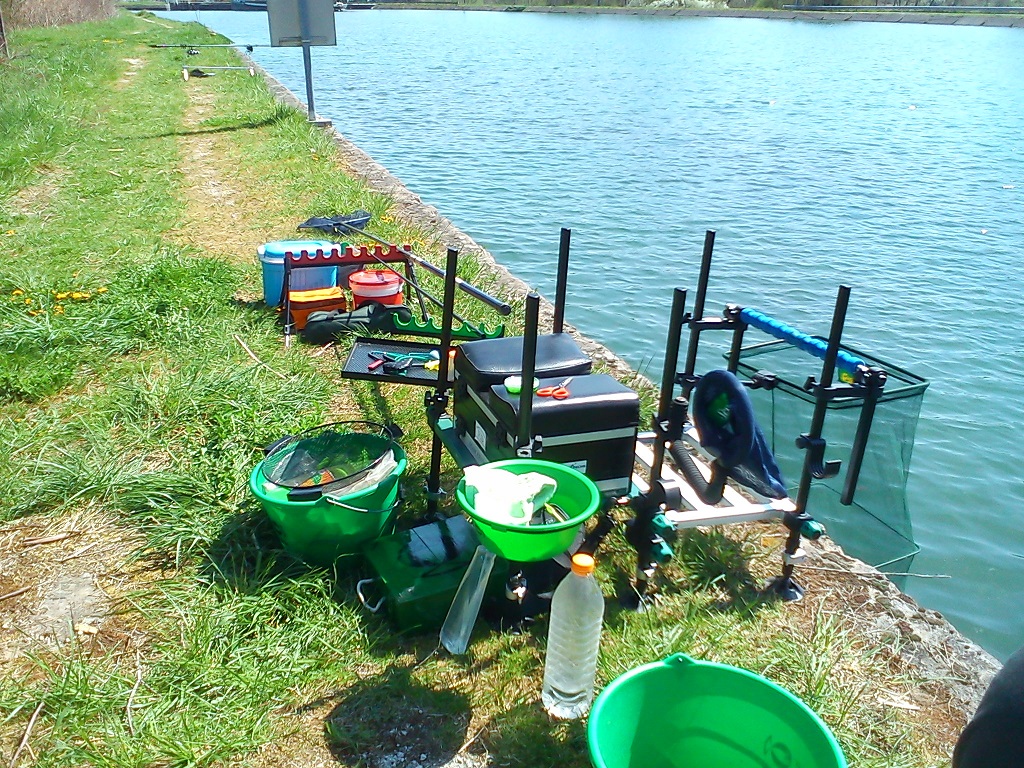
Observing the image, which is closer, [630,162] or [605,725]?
[605,725]

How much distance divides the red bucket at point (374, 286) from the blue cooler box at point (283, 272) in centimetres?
20

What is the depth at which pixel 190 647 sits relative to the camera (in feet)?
8.70

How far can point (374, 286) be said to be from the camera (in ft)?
17.4

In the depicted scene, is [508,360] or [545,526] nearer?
[545,526]

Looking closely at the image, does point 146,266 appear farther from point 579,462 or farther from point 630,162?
point 630,162

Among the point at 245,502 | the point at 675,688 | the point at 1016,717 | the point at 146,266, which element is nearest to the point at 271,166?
the point at 146,266

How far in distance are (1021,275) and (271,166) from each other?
8.77 meters

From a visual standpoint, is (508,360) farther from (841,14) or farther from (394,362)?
(841,14)

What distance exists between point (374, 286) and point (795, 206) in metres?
7.95

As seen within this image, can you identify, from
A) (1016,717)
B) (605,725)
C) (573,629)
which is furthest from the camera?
(573,629)

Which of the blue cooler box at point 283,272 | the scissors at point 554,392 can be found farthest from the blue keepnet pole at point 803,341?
the blue cooler box at point 283,272

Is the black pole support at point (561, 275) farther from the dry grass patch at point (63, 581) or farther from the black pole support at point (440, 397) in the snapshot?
the dry grass patch at point (63, 581)

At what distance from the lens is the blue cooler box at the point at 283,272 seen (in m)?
5.34

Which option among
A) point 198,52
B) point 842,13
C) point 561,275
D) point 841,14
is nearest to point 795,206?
point 561,275
